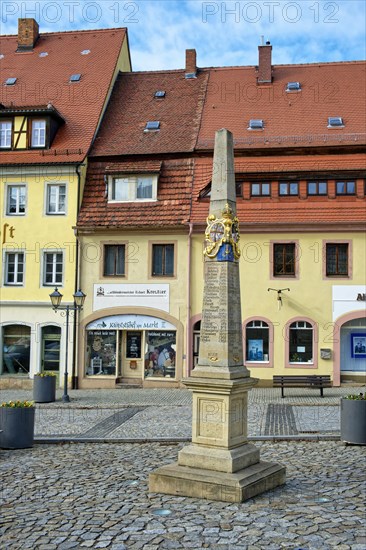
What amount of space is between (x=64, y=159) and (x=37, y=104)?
385cm

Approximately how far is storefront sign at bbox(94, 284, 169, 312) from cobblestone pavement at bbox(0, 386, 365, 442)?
3.34 metres

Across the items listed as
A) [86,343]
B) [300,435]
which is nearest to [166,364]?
[86,343]

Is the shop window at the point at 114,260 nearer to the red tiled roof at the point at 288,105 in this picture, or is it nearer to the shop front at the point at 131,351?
the shop front at the point at 131,351

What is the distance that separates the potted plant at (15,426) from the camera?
1177 cm

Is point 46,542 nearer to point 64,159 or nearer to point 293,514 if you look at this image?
point 293,514

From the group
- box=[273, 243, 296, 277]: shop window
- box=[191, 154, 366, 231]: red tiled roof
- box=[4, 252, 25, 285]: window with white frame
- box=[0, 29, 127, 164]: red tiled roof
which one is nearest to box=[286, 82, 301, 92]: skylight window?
box=[191, 154, 366, 231]: red tiled roof

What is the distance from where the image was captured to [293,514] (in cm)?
750

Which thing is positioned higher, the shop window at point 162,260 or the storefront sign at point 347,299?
the shop window at point 162,260

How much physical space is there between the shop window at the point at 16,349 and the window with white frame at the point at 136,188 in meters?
6.11

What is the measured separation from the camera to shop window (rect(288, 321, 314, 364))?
23.4m

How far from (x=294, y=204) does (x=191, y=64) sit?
10610 millimetres

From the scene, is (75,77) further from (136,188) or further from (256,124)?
(256,124)

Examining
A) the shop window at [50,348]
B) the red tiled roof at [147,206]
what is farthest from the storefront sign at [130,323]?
the red tiled roof at [147,206]

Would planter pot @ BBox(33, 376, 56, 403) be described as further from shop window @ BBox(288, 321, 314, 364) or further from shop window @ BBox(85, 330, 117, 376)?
shop window @ BBox(288, 321, 314, 364)
